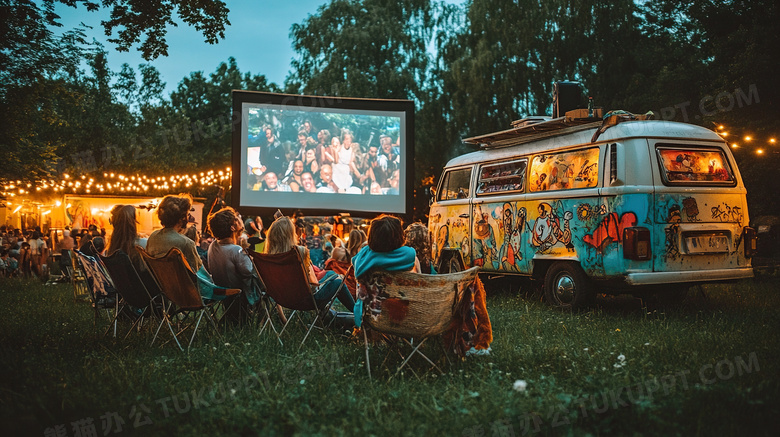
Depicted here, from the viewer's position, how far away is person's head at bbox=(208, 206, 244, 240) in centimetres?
634

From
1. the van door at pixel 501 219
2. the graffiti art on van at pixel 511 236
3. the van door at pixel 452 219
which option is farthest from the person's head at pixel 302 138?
the graffiti art on van at pixel 511 236

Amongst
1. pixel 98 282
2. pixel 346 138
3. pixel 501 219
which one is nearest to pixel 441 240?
pixel 501 219

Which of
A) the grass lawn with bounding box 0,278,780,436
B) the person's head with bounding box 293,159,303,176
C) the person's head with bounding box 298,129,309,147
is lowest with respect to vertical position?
the grass lawn with bounding box 0,278,780,436

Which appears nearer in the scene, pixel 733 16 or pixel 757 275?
pixel 757 275

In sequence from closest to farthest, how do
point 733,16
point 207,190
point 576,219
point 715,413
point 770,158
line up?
point 715,413
point 576,219
point 770,158
point 733,16
point 207,190

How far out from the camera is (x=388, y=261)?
471 cm

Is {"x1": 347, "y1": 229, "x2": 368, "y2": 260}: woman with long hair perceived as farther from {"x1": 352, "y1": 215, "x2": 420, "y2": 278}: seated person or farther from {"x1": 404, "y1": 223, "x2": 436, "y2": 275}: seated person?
{"x1": 352, "y1": 215, "x2": 420, "y2": 278}: seated person

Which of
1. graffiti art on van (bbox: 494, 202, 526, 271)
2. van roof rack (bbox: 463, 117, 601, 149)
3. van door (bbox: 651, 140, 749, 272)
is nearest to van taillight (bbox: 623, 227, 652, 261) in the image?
van door (bbox: 651, 140, 749, 272)

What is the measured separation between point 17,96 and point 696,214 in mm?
9892

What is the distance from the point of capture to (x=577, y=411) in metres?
3.46

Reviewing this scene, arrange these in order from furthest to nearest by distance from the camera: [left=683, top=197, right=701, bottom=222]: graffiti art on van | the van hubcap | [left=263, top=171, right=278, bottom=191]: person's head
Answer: [left=263, top=171, right=278, bottom=191]: person's head, the van hubcap, [left=683, top=197, right=701, bottom=222]: graffiti art on van

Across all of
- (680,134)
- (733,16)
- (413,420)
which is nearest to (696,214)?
(680,134)

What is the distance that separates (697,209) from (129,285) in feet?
19.5

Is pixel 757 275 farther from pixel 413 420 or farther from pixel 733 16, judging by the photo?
pixel 413 420
